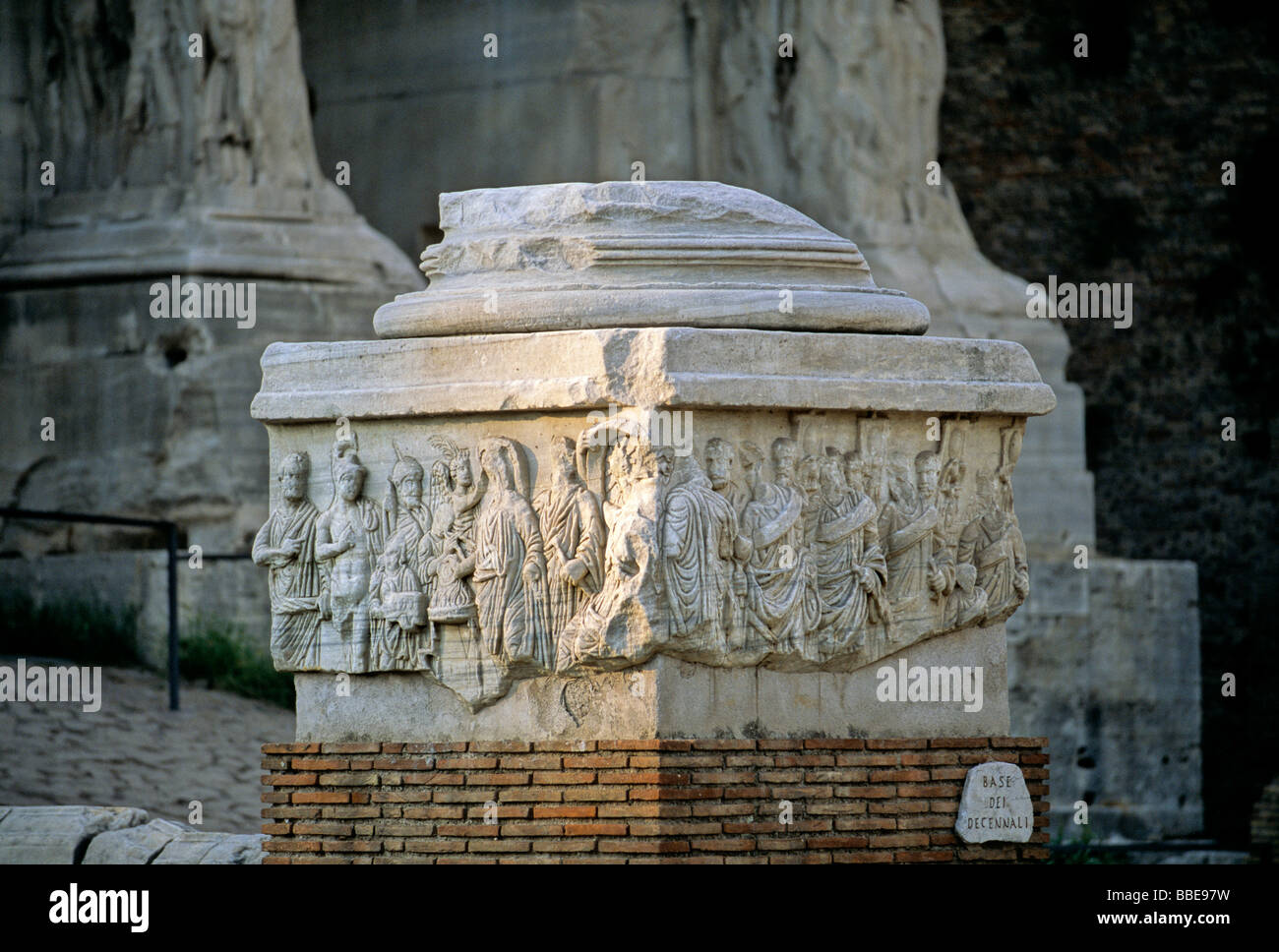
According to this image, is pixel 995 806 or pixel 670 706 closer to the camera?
pixel 670 706

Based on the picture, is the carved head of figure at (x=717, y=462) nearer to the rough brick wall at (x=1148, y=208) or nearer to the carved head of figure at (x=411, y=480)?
the carved head of figure at (x=411, y=480)

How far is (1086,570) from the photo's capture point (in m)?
17.5

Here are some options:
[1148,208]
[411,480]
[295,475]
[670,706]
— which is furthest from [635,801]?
[1148,208]

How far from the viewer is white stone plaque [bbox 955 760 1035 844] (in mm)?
10734

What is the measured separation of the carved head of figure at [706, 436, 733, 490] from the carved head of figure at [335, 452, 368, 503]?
133 centimetres

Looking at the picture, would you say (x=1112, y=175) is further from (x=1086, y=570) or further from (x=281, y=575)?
(x=281, y=575)

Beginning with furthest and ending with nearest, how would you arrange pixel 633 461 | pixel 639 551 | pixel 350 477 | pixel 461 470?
1. pixel 350 477
2. pixel 461 470
3. pixel 633 461
4. pixel 639 551

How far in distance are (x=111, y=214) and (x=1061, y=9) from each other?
926cm

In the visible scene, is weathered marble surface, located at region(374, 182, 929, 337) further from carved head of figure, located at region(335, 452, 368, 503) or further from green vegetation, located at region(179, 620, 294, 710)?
green vegetation, located at region(179, 620, 294, 710)

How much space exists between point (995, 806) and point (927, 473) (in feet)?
4.02

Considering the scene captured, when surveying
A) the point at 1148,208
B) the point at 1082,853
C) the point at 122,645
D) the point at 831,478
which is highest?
the point at 1148,208

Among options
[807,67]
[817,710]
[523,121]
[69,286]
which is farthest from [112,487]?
[817,710]

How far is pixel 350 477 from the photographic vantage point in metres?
10.7

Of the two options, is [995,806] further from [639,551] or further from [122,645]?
[122,645]
